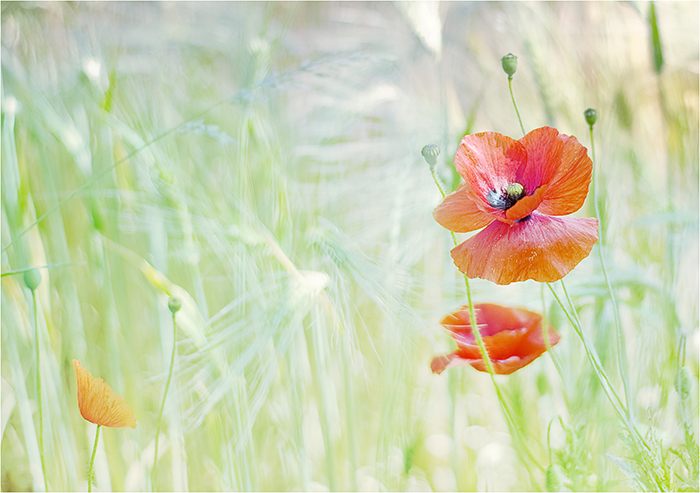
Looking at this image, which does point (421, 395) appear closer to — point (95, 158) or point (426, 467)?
point (426, 467)

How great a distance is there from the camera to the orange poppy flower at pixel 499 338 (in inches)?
10.4

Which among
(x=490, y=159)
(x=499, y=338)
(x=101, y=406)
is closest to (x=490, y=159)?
(x=490, y=159)

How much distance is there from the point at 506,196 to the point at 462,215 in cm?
3

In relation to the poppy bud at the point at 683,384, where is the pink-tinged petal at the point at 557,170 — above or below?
above

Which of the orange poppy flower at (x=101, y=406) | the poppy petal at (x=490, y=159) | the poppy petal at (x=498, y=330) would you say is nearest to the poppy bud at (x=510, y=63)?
the poppy petal at (x=490, y=159)

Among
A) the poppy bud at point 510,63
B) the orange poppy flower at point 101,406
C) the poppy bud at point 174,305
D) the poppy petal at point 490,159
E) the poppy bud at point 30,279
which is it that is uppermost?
the poppy bud at point 510,63

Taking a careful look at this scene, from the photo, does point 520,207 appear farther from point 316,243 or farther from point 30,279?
point 30,279

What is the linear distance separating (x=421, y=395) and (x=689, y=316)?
22cm

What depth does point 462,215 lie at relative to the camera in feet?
0.75

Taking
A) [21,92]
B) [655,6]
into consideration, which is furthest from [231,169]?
[655,6]

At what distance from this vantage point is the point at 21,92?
434 millimetres

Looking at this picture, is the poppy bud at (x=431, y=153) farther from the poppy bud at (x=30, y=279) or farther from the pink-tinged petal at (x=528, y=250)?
the poppy bud at (x=30, y=279)

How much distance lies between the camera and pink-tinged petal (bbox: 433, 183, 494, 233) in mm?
229

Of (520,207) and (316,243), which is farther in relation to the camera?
(316,243)
